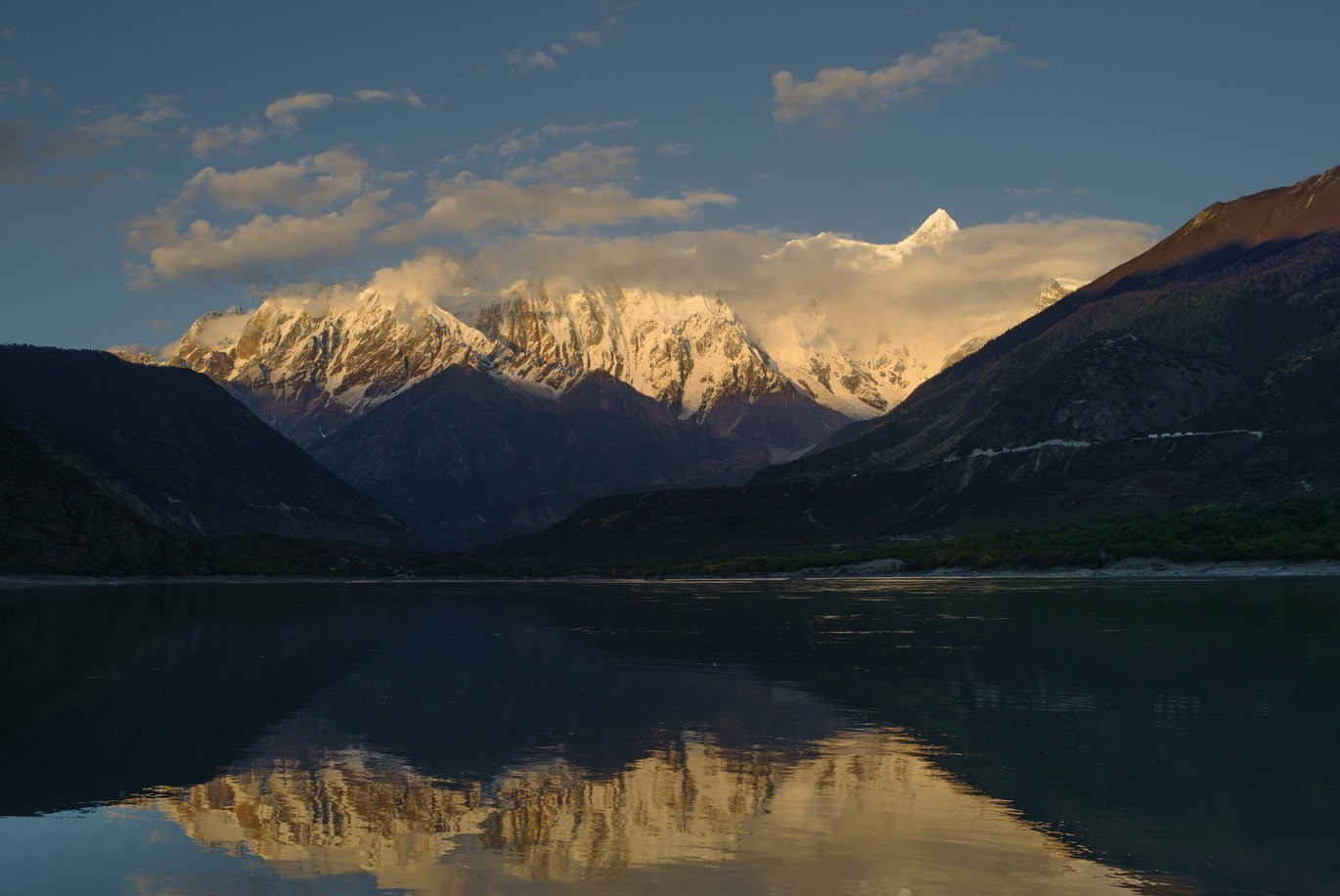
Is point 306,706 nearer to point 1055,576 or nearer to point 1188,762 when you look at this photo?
point 1188,762

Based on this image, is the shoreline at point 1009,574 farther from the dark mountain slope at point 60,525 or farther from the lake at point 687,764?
the lake at point 687,764

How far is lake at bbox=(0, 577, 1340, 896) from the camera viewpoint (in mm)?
25422

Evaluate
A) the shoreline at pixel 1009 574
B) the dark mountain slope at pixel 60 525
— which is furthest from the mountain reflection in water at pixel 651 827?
the dark mountain slope at pixel 60 525

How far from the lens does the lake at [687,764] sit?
1001 inches

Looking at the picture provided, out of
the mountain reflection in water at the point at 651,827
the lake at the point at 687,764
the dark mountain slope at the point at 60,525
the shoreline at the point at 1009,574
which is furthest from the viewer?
the dark mountain slope at the point at 60,525

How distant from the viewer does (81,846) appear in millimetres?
27234

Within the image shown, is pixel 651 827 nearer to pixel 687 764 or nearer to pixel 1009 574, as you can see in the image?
pixel 687 764

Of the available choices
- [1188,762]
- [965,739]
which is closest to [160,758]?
[965,739]

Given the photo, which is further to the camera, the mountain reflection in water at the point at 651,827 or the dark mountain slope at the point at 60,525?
the dark mountain slope at the point at 60,525

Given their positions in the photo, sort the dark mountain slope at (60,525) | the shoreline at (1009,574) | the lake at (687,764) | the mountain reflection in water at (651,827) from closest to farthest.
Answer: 1. the mountain reflection in water at (651,827)
2. the lake at (687,764)
3. the shoreline at (1009,574)
4. the dark mountain slope at (60,525)

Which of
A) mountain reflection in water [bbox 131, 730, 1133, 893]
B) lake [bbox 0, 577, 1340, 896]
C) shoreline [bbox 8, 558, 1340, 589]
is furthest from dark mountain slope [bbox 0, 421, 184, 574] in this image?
mountain reflection in water [bbox 131, 730, 1133, 893]

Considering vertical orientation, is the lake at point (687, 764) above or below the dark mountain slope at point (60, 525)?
below

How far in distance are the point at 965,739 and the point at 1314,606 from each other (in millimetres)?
53853

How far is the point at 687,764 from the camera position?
3556cm
